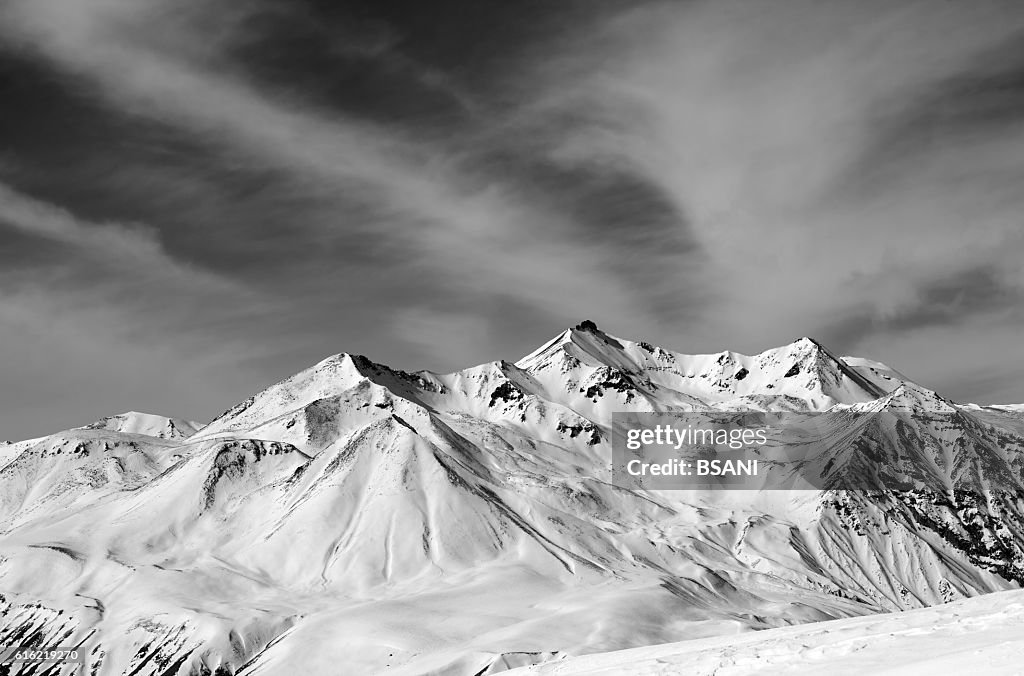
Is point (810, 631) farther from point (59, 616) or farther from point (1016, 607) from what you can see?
point (59, 616)

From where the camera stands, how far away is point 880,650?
3166cm

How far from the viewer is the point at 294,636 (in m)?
172

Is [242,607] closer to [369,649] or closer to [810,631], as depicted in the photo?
[369,649]

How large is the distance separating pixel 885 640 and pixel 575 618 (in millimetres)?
142989

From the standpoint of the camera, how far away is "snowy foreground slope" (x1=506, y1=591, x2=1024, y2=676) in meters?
27.2

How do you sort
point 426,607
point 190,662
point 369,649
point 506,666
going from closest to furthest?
point 506,666 → point 369,649 → point 190,662 → point 426,607

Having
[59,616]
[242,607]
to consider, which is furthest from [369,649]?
[59,616]

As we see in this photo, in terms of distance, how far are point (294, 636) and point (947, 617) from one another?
15257 cm

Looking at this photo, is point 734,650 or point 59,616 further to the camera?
point 59,616

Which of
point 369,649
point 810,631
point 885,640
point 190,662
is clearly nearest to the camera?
point 885,640

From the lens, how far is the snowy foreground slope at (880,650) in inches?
1069

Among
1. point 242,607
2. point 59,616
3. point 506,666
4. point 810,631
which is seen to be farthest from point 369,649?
point 810,631

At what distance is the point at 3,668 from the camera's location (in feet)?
613

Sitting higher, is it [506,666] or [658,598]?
[658,598]
